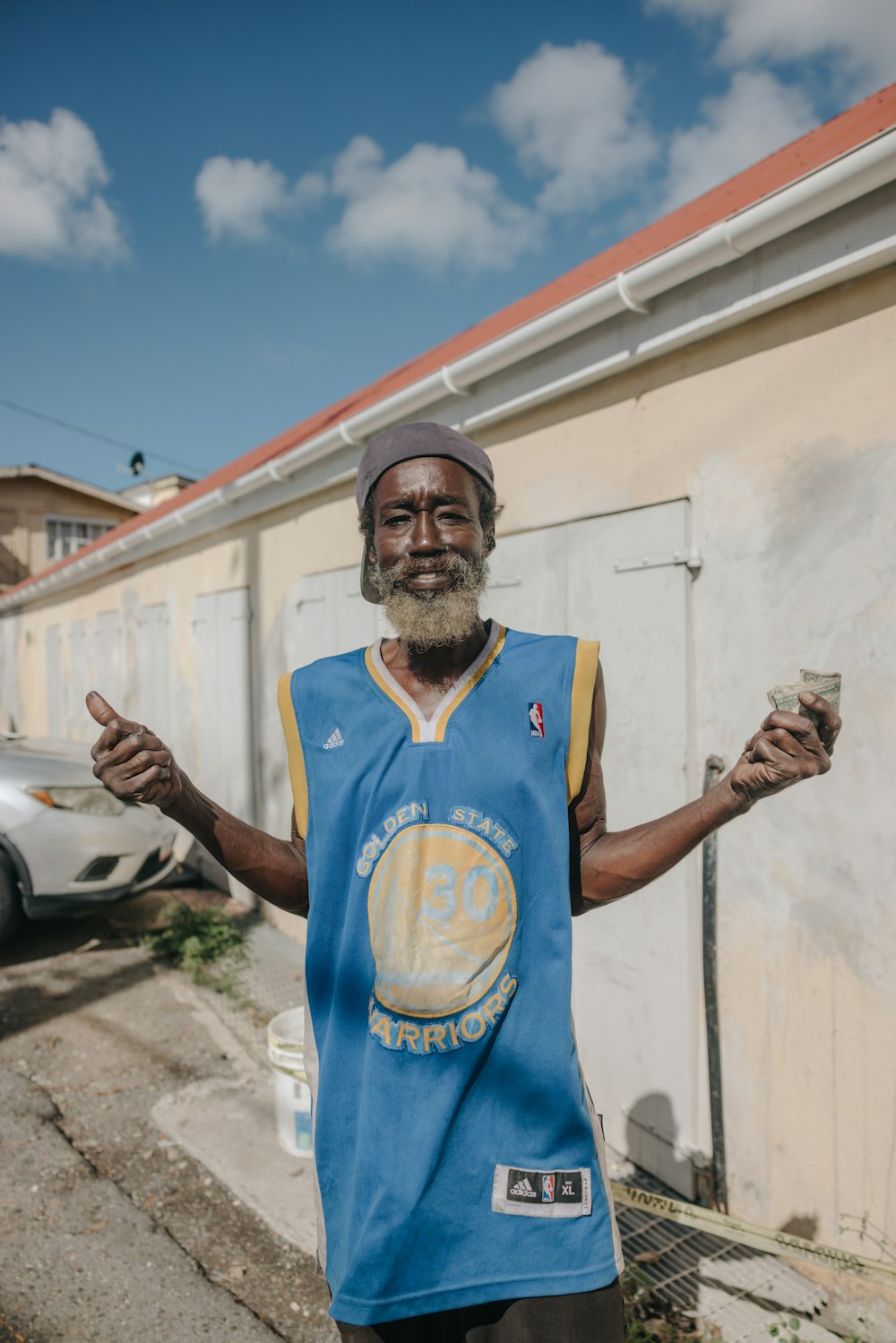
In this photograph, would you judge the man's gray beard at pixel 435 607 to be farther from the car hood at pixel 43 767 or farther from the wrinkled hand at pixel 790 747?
the car hood at pixel 43 767

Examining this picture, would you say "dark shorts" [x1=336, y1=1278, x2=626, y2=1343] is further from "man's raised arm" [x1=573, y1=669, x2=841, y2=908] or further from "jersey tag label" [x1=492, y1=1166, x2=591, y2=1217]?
"man's raised arm" [x1=573, y1=669, x2=841, y2=908]

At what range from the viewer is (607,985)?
11.0 ft

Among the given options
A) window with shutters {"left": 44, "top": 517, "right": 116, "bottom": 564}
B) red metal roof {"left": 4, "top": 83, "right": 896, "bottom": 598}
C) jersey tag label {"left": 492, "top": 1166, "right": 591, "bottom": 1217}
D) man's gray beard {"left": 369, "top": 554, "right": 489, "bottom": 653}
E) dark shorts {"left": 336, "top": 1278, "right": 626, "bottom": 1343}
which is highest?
window with shutters {"left": 44, "top": 517, "right": 116, "bottom": 564}

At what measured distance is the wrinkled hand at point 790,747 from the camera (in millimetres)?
1352

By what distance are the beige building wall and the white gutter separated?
0.23 m

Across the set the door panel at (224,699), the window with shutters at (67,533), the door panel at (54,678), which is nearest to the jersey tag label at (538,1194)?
the door panel at (224,699)

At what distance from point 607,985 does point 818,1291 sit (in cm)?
111

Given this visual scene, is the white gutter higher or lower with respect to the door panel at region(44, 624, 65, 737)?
higher

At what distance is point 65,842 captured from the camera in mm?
5543

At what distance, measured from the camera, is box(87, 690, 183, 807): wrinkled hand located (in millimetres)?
1473

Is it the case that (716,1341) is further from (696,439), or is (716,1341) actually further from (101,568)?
(101,568)

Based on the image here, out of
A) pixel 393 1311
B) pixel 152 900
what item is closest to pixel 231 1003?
pixel 152 900

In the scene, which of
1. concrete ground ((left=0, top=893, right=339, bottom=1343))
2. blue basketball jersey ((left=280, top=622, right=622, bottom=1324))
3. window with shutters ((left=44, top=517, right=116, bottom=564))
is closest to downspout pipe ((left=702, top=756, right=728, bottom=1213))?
concrete ground ((left=0, top=893, right=339, bottom=1343))

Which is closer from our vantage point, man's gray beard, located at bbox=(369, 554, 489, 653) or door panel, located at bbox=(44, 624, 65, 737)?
man's gray beard, located at bbox=(369, 554, 489, 653)
